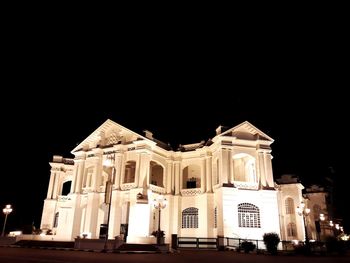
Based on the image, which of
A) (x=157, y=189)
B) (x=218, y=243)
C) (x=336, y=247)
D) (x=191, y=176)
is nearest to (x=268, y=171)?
(x=218, y=243)

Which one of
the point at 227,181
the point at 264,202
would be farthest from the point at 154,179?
the point at 264,202

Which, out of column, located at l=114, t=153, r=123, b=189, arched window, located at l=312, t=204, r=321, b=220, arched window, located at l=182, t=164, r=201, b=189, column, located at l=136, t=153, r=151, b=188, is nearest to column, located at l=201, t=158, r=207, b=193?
arched window, located at l=182, t=164, r=201, b=189

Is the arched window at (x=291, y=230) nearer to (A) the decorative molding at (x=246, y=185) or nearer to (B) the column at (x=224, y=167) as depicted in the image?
(A) the decorative molding at (x=246, y=185)

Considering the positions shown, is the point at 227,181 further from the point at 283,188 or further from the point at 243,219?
the point at 283,188

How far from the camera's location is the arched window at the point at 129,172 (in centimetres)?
3688

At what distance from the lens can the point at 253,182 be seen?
32.8m

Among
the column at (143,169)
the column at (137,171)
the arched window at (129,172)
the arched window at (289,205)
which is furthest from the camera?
the arched window at (289,205)

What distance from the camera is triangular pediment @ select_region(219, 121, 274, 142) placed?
33.1 meters

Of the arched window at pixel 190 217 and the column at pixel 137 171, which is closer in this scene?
the column at pixel 137 171

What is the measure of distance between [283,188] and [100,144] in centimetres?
2282

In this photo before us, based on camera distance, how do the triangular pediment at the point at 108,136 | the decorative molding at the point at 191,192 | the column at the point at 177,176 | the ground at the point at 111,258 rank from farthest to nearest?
1. the column at the point at 177,176
2. the triangular pediment at the point at 108,136
3. the decorative molding at the point at 191,192
4. the ground at the point at 111,258

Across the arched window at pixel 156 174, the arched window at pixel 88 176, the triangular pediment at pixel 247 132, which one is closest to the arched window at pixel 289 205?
the triangular pediment at pixel 247 132

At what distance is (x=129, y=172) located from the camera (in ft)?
122

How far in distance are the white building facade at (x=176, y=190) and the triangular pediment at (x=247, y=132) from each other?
100 mm
